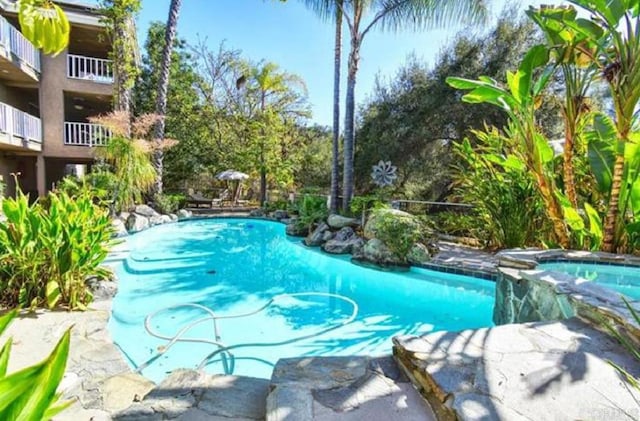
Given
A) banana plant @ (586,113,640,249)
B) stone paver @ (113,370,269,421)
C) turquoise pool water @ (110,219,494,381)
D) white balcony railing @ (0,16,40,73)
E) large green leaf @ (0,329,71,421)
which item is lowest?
turquoise pool water @ (110,219,494,381)

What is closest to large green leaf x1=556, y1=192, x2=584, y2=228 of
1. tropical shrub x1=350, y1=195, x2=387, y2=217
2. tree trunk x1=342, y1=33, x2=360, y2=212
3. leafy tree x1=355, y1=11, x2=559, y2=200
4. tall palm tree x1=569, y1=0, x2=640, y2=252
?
tall palm tree x1=569, y1=0, x2=640, y2=252

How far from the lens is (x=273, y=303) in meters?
5.46

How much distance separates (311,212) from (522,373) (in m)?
10.2

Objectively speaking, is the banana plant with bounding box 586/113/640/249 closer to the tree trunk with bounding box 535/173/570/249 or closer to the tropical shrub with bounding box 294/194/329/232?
the tree trunk with bounding box 535/173/570/249

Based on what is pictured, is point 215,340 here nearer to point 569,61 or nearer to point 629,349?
point 629,349

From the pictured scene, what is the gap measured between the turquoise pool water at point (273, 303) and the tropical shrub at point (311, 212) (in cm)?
246

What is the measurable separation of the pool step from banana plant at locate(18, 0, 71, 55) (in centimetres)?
216

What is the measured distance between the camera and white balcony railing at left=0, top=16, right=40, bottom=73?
10.6m

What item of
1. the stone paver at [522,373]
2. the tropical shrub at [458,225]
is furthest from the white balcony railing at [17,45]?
the stone paver at [522,373]

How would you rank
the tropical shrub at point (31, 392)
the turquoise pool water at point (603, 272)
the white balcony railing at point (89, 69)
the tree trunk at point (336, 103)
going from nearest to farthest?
the tropical shrub at point (31, 392) → the turquoise pool water at point (603, 272) → the tree trunk at point (336, 103) → the white balcony railing at point (89, 69)

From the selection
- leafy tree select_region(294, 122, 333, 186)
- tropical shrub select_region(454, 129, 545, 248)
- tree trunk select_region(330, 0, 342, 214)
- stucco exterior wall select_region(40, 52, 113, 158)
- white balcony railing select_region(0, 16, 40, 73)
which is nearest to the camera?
tropical shrub select_region(454, 129, 545, 248)

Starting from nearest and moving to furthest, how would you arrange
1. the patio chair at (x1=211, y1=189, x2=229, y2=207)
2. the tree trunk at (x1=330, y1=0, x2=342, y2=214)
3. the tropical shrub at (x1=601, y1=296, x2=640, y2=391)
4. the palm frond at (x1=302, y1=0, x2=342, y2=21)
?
the tropical shrub at (x1=601, y1=296, x2=640, y2=391) < the palm frond at (x1=302, y1=0, x2=342, y2=21) < the tree trunk at (x1=330, y1=0, x2=342, y2=214) < the patio chair at (x1=211, y1=189, x2=229, y2=207)

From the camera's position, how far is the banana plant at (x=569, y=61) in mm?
5293

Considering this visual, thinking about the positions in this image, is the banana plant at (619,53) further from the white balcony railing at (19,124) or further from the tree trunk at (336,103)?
the white balcony railing at (19,124)
